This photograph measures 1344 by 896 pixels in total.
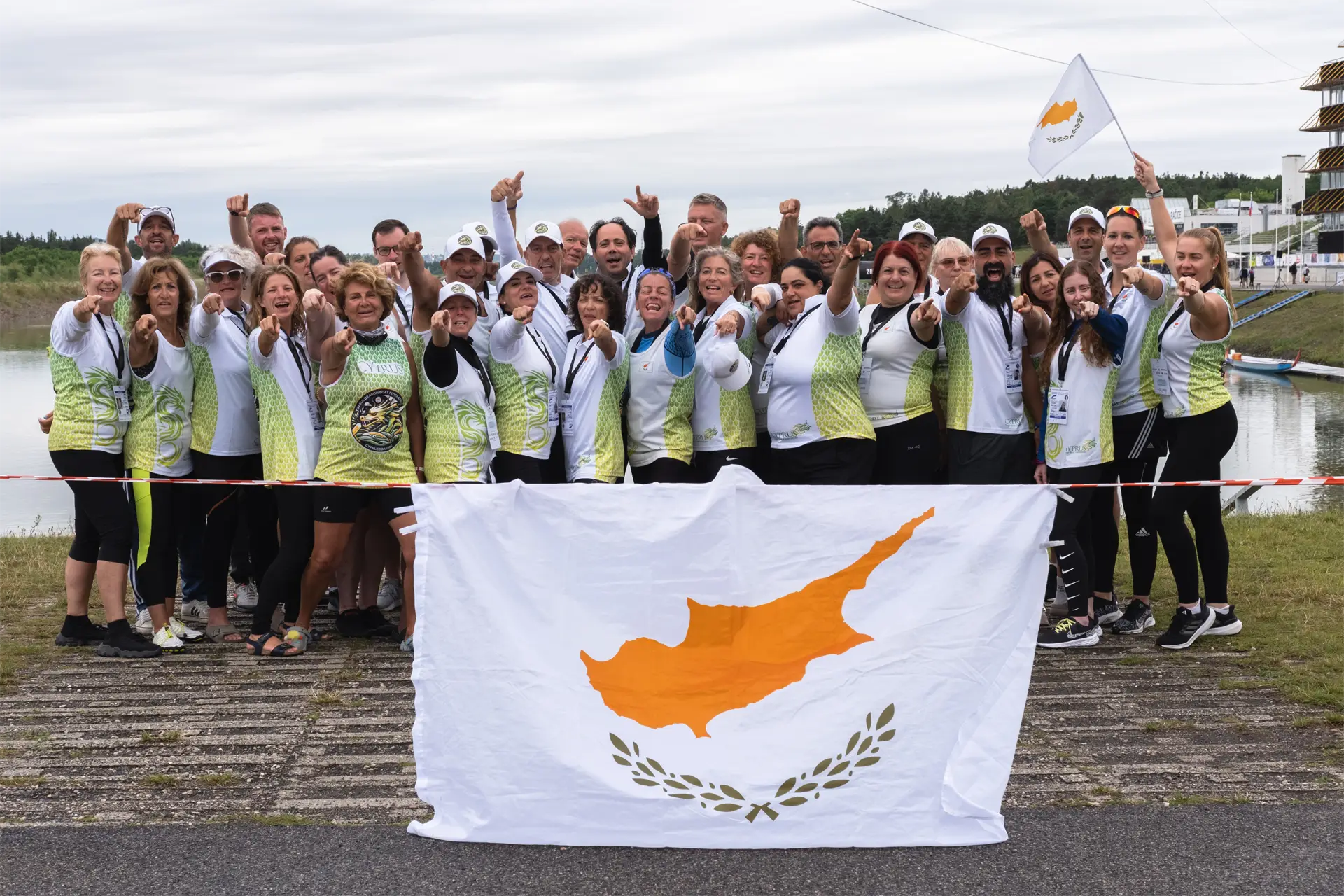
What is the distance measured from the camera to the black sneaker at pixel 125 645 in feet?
22.2

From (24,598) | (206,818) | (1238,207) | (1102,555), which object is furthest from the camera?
(1238,207)

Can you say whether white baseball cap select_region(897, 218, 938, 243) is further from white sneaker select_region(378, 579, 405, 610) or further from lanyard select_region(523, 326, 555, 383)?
→ white sneaker select_region(378, 579, 405, 610)

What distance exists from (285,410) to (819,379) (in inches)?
113

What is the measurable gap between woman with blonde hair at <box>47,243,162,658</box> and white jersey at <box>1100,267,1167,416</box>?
5.40 metres

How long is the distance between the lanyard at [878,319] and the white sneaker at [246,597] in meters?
4.27

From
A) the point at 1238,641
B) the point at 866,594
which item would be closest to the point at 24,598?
the point at 866,594

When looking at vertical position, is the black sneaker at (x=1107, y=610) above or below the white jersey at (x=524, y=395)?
below

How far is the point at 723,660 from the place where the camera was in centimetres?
436

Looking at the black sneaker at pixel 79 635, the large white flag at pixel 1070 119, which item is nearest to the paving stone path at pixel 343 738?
the black sneaker at pixel 79 635

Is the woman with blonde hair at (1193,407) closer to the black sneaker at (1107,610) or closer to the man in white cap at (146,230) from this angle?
the black sneaker at (1107,610)

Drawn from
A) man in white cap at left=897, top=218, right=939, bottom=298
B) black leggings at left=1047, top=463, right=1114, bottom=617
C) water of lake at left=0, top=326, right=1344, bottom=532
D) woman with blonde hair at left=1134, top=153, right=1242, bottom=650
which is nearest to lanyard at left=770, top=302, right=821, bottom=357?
man in white cap at left=897, top=218, right=939, bottom=298

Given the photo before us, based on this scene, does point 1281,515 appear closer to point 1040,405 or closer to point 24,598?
point 1040,405

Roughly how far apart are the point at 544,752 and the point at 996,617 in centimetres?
167

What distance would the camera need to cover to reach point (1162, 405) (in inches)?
268
